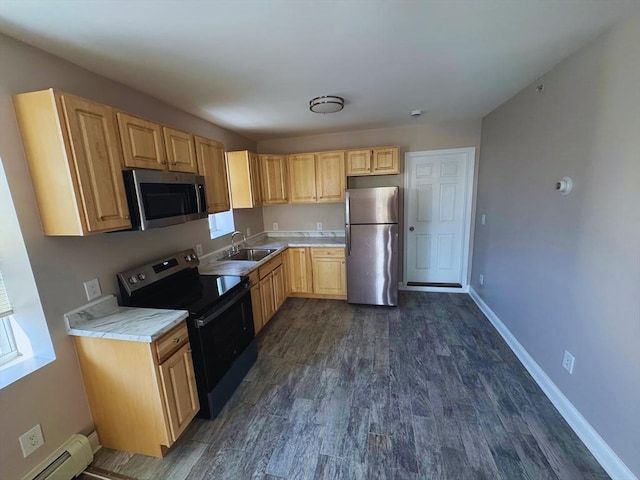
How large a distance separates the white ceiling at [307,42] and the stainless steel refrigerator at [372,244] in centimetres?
124

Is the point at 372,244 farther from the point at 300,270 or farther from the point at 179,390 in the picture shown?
the point at 179,390

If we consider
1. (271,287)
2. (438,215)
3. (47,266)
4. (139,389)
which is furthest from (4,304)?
(438,215)

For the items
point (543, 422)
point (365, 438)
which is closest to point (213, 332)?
point (365, 438)

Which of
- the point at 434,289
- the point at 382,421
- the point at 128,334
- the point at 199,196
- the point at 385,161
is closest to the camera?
the point at 128,334

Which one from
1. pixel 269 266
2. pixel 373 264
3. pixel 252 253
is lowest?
pixel 373 264

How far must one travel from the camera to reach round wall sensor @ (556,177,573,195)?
1.88 meters

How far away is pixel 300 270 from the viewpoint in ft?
13.1

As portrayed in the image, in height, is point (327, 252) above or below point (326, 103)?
below

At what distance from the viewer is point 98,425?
1772 millimetres

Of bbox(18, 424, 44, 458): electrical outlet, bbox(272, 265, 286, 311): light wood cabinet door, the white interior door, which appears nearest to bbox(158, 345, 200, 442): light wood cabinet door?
bbox(18, 424, 44, 458): electrical outlet

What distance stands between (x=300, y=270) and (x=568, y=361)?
297 cm

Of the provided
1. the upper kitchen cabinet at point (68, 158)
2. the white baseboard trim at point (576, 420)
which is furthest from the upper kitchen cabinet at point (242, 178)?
the white baseboard trim at point (576, 420)

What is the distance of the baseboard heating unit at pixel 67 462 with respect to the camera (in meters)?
1.46

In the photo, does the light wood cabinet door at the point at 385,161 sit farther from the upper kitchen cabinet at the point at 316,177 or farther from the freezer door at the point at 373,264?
the freezer door at the point at 373,264
